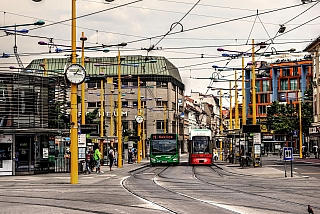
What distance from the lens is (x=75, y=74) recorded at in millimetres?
30641

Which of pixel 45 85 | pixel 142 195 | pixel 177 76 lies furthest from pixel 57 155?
pixel 177 76

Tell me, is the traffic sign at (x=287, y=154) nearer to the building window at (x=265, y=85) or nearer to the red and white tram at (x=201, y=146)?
the red and white tram at (x=201, y=146)

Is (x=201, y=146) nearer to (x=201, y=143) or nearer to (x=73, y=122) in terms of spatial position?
(x=201, y=143)

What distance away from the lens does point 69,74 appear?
100 feet

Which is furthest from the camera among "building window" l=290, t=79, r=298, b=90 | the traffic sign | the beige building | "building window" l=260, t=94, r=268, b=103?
"building window" l=260, t=94, r=268, b=103

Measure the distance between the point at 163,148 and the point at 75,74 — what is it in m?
29.7

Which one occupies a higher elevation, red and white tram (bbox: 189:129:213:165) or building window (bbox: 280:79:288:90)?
building window (bbox: 280:79:288:90)

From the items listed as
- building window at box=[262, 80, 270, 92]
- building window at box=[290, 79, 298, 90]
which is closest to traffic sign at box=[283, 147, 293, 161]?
building window at box=[290, 79, 298, 90]

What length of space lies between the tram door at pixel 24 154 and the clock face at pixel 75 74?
10539mm

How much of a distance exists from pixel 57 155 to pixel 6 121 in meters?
7.90

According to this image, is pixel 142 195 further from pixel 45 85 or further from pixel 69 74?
pixel 45 85

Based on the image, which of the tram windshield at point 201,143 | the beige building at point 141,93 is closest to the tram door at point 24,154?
the tram windshield at point 201,143

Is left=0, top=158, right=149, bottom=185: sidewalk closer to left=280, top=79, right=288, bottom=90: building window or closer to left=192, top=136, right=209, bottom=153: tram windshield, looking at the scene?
left=192, top=136, right=209, bottom=153: tram windshield

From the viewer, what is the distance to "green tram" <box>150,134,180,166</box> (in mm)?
59250
